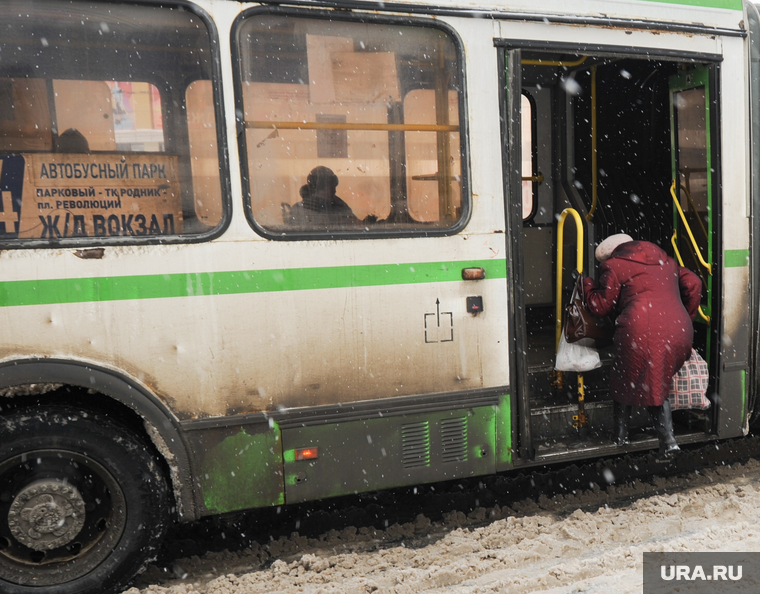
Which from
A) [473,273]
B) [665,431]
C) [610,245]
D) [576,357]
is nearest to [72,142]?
[473,273]

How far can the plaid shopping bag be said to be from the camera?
4383mm

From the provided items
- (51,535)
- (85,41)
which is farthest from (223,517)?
(85,41)

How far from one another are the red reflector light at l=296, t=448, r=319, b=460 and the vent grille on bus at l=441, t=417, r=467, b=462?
0.68 metres

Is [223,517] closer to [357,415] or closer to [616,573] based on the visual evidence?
[357,415]

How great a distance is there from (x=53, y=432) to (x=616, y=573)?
8.63ft

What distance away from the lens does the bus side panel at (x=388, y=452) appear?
3.51 metres

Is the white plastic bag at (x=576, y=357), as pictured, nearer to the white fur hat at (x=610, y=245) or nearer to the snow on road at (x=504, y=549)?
the white fur hat at (x=610, y=245)

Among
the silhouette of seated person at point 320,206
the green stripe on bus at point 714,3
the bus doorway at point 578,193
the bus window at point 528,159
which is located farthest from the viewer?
the bus window at point 528,159

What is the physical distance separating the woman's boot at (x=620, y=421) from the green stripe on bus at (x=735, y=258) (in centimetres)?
107

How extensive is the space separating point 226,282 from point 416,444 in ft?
4.20

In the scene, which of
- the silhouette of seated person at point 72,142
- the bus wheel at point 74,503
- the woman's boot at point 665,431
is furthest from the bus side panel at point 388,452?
the silhouette of seated person at point 72,142

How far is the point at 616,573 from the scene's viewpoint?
3285 mm

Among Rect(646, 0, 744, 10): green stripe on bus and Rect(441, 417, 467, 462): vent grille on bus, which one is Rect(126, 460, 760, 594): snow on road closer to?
Rect(441, 417, 467, 462): vent grille on bus

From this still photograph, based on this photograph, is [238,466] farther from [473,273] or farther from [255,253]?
[473,273]
